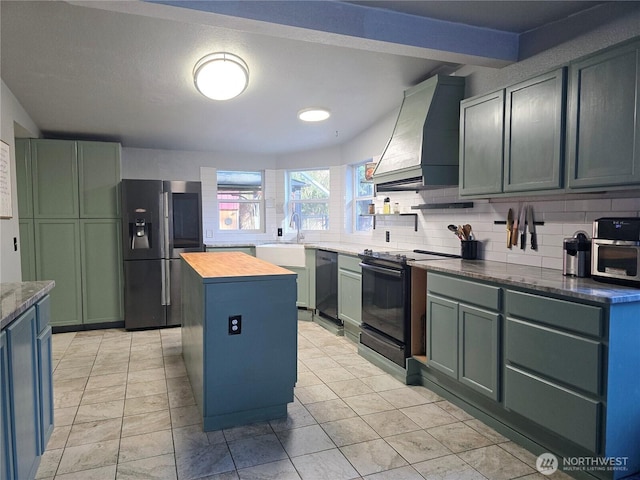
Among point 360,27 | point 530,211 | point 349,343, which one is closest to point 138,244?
point 349,343

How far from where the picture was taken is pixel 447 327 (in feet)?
9.11

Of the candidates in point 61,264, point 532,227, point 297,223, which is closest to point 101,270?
point 61,264

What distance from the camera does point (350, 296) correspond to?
410 cm

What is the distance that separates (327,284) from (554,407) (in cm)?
280

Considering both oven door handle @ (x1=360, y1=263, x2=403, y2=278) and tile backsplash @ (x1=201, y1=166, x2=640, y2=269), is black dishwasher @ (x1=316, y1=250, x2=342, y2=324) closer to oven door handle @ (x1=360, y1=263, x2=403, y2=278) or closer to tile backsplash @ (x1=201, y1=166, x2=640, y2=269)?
tile backsplash @ (x1=201, y1=166, x2=640, y2=269)

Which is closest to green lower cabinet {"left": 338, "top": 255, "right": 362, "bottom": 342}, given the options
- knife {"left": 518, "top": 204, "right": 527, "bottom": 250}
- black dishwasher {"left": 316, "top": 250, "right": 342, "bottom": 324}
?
black dishwasher {"left": 316, "top": 250, "right": 342, "bottom": 324}

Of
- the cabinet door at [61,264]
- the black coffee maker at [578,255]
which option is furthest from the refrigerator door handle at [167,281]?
the black coffee maker at [578,255]

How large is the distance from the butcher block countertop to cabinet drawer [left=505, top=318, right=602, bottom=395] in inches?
51.2

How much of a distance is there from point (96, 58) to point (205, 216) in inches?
113

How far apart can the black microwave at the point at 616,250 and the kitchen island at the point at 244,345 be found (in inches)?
65.3

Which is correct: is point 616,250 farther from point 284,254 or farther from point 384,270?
point 284,254

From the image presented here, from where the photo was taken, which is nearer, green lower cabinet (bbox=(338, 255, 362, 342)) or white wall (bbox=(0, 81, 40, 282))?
white wall (bbox=(0, 81, 40, 282))

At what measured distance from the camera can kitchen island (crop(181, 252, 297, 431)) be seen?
243cm

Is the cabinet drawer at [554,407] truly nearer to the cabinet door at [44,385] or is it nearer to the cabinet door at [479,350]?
the cabinet door at [479,350]
